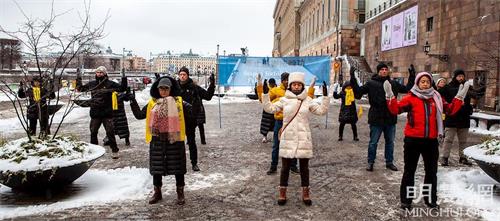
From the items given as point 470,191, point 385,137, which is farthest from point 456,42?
point 470,191

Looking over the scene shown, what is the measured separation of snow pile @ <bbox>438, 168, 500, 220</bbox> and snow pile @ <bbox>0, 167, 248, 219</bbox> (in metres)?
3.12

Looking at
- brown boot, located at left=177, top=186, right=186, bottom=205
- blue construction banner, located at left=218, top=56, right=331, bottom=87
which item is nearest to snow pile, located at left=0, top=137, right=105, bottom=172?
brown boot, located at left=177, top=186, right=186, bottom=205

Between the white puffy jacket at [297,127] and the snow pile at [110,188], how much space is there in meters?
1.58

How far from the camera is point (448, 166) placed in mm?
7480

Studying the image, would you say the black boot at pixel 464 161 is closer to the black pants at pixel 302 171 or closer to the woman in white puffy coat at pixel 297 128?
the woman in white puffy coat at pixel 297 128

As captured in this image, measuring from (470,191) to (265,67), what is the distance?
33.7 feet

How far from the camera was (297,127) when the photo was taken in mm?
5133

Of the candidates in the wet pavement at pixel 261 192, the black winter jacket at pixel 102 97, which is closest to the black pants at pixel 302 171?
the wet pavement at pixel 261 192

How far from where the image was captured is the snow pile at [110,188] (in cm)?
509

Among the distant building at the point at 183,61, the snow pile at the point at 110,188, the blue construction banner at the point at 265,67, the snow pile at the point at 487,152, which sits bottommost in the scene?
the snow pile at the point at 110,188

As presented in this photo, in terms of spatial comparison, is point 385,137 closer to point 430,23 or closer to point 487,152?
point 487,152

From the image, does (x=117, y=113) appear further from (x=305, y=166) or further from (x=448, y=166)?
(x=448, y=166)

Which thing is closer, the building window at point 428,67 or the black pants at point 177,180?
the black pants at point 177,180

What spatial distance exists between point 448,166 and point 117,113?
722cm
